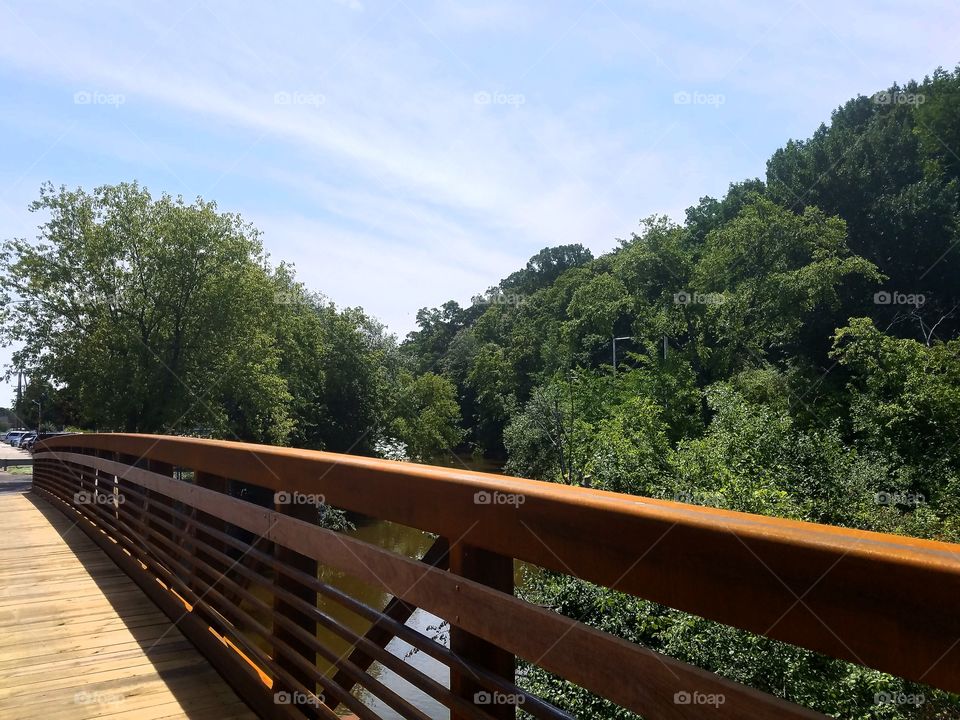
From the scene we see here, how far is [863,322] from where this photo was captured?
25453 millimetres

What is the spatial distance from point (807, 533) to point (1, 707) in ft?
10.3

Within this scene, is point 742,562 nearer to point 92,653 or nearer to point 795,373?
point 92,653

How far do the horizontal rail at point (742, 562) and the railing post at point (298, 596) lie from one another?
2.85 feet

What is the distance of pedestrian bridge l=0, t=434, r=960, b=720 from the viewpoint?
88 centimetres

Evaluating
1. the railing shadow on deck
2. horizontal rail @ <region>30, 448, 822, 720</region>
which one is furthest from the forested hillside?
horizontal rail @ <region>30, 448, 822, 720</region>

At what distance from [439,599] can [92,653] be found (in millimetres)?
2701

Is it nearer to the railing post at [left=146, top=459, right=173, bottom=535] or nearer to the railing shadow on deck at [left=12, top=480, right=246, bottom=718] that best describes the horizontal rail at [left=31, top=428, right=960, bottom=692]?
the railing shadow on deck at [left=12, top=480, right=246, bottom=718]

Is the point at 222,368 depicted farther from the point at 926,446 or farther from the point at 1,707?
the point at 1,707

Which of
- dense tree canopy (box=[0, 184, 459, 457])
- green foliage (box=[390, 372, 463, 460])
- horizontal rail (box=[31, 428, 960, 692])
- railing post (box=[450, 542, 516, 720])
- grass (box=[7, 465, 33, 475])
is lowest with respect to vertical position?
grass (box=[7, 465, 33, 475])

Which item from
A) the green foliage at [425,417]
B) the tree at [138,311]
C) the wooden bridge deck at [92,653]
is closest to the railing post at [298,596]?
the wooden bridge deck at [92,653]

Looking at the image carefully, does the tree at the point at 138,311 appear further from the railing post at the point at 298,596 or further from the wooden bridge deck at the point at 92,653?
the railing post at the point at 298,596

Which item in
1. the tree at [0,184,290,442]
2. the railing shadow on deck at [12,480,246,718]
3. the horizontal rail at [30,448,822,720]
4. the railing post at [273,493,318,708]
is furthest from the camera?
the tree at [0,184,290,442]

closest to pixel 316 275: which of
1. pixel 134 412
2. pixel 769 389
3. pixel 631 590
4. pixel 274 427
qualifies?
pixel 274 427

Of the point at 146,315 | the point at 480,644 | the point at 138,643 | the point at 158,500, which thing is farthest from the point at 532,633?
the point at 146,315
